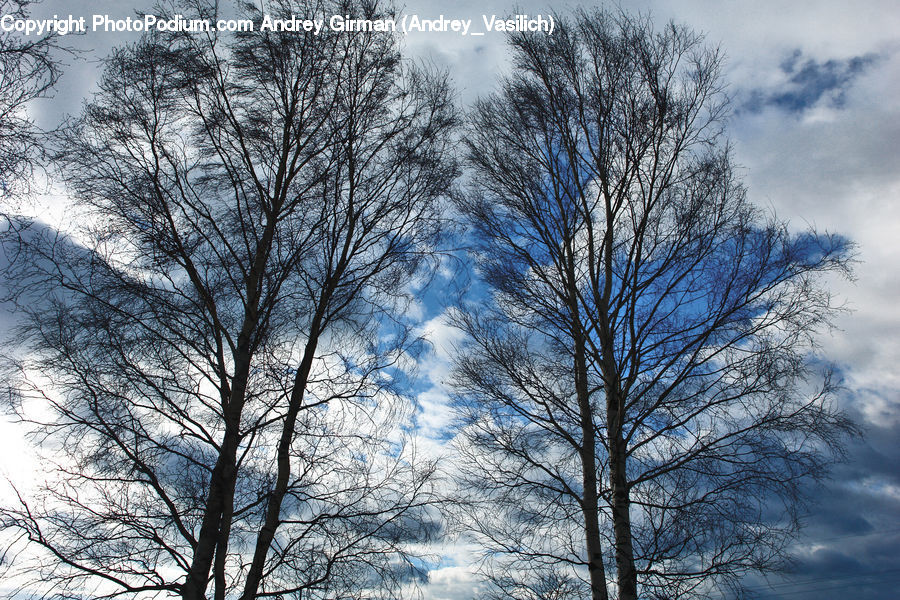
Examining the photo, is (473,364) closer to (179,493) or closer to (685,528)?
(685,528)

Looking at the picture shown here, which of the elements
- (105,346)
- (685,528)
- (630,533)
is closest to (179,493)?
(105,346)

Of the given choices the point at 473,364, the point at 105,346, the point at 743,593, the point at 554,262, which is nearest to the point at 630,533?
the point at 743,593

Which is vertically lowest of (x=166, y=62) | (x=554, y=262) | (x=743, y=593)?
(x=743, y=593)

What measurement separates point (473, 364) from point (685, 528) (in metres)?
3.13

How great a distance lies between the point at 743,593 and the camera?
18.3 ft

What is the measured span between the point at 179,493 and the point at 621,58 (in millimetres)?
7797

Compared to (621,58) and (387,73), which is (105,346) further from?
(621,58)

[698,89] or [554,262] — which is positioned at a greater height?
[698,89]

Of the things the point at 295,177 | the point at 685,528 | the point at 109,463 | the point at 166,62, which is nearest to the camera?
the point at 109,463

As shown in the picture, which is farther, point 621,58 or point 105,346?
point 621,58

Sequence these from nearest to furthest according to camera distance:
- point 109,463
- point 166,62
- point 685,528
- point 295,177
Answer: point 109,463
point 685,528
point 166,62
point 295,177

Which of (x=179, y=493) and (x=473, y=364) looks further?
(x=473, y=364)

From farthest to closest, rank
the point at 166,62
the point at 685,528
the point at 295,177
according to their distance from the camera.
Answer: the point at 295,177 < the point at 166,62 < the point at 685,528

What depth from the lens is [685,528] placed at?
5910 millimetres
